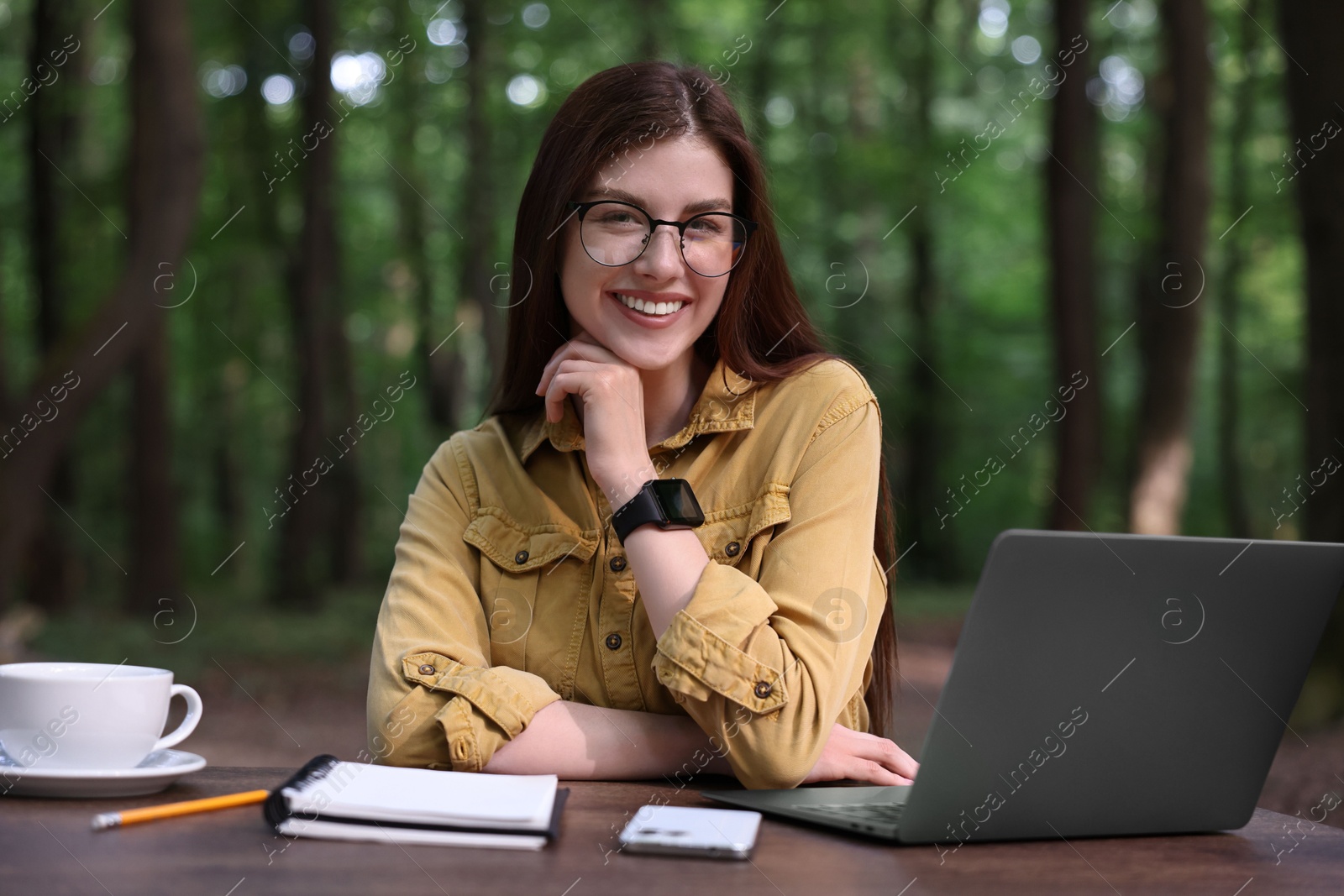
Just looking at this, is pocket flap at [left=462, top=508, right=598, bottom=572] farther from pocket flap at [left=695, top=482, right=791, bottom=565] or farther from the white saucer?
the white saucer

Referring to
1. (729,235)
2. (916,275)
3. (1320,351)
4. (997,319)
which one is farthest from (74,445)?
(729,235)

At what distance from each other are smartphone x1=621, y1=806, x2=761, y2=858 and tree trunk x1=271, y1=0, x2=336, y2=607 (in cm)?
1075

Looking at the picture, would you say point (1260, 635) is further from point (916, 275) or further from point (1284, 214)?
point (916, 275)

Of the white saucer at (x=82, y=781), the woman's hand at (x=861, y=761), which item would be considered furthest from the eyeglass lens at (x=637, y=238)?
the white saucer at (x=82, y=781)

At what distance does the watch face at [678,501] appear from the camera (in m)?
1.92

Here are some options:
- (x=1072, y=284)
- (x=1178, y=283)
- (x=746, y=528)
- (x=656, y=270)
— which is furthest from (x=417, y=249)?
(x=746, y=528)

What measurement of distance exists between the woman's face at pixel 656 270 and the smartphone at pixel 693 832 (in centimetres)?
96

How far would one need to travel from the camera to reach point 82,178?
12555 mm

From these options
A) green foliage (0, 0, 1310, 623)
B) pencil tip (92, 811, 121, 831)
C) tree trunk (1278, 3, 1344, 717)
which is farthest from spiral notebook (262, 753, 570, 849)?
green foliage (0, 0, 1310, 623)

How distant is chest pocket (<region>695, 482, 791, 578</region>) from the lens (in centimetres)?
208

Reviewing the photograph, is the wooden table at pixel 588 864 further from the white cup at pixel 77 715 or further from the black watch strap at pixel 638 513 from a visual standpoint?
the black watch strap at pixel 638 513

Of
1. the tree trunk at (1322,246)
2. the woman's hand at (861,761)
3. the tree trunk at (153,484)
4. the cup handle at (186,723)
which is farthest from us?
the tree trunk at (153,484)

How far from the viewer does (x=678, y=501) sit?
1.93 m

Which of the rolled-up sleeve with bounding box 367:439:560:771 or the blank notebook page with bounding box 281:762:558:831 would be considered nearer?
the blank notebook page with bounding box 281:762:558:831
